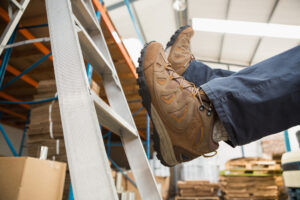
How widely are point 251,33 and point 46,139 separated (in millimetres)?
7305

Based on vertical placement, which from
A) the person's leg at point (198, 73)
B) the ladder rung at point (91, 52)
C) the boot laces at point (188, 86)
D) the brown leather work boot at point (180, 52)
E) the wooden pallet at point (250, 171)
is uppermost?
the brown leather work boot at point (180, 52)

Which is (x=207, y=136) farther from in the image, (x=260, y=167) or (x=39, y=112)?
(x=260, y=167)

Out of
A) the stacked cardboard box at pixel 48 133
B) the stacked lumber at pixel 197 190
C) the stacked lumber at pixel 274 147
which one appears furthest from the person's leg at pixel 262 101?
the stacked lumber at pixel 274 147

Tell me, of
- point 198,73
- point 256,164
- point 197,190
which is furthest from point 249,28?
point 198,73

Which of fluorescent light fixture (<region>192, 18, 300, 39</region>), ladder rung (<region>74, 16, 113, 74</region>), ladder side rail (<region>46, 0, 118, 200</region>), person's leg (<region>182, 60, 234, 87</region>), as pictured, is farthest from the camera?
fluorescent light fixture (<region>192, 18, 300, 39</region>)

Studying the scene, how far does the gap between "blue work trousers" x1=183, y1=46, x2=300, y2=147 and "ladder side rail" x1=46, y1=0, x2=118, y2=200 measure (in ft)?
1.57

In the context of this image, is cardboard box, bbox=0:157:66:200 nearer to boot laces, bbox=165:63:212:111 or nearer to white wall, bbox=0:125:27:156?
boot laces, bbox=165:63:212:111

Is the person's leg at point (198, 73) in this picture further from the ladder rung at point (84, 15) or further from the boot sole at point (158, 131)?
the ladder rung at point (84, 15)

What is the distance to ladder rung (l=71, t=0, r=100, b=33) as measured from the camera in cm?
109

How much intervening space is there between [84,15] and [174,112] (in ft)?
2.43

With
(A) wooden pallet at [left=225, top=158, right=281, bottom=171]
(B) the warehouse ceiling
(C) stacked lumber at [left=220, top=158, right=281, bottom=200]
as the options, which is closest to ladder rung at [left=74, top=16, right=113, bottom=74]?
(C) stacked lumber at [left=220, top=158, right=281, bottom=200]

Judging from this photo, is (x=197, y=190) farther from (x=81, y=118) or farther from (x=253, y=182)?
(x=81, y=118)

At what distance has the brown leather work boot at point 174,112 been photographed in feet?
2.92

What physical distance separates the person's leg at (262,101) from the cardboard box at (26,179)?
985mm
